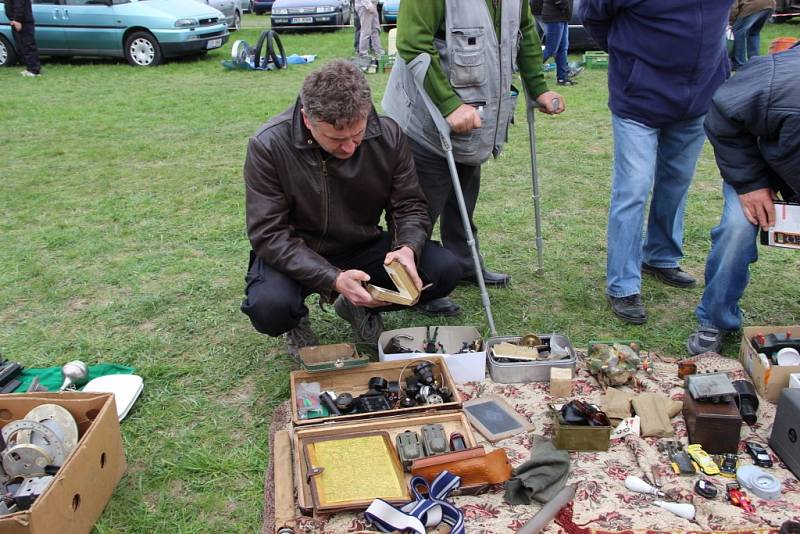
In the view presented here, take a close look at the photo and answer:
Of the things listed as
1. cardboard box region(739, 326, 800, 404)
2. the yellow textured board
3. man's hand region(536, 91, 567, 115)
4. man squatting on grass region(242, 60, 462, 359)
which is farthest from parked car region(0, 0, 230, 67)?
cardboard box region(739, 326, 800, 404)

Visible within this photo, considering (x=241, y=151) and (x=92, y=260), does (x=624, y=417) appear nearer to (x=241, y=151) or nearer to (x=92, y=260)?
(x=92, y=260)

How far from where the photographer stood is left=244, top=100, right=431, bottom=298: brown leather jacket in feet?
10.6

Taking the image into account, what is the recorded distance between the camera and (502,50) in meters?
3.72

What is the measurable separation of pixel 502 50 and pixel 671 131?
1056 mm

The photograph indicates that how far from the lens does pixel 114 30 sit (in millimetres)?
12867

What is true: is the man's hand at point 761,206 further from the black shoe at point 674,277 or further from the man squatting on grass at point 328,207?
the man squatting on grass at point 328,207

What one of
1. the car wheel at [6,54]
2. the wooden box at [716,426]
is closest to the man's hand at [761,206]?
the wooden box at [716,426]

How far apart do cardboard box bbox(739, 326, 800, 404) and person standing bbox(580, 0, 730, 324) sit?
64cm

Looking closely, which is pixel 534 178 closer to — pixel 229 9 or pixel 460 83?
pixel 460 83

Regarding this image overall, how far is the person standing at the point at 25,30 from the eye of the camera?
38.3 feet

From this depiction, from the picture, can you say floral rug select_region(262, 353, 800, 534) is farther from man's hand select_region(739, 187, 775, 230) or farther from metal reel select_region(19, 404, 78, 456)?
man's hand select_region(739, 187, 775, 230)

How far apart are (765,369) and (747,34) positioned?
7561 mm

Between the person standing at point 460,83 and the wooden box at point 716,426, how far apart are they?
1.57 meters

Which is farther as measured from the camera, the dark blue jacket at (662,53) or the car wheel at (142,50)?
the car wheel at (142,50)
